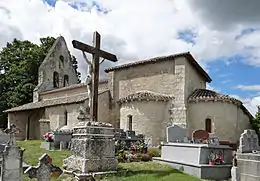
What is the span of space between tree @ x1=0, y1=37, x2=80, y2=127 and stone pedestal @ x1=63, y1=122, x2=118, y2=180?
34066 mm

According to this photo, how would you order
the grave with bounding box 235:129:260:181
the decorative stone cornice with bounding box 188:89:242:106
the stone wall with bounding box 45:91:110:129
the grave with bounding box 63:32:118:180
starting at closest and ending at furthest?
the grave with bounding box 63:32:118:180 → the grave with bounding box 235:129:260:181 → the decorative stone cornice with bounding box 188:89:242:106 → the stone wall with bounding box 45:91:110:129

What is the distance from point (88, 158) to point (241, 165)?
5.26m

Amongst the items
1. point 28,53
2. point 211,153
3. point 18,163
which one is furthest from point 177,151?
point 28,53

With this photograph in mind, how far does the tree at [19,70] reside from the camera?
4181 centimetres

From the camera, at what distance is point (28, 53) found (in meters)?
44.7

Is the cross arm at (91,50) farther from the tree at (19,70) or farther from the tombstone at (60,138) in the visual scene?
the tree at (19,70)

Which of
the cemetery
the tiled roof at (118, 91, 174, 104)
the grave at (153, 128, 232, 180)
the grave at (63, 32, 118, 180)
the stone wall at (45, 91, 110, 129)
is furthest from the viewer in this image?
the stone wall at (45, 91, 110, 129)

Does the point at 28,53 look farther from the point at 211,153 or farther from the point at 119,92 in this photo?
the point at 211,153

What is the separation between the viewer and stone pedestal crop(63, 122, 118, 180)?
930cm

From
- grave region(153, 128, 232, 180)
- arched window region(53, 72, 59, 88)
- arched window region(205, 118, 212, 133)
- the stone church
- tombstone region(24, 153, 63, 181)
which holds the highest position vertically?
arched window region(53, 72, 59, 88)

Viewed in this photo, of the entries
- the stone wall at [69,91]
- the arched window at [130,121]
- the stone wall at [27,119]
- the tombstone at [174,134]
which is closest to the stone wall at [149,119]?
the arched window at [130,121]

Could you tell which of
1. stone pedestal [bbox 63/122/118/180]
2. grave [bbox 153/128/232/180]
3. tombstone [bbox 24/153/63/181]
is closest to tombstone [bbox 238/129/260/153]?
grave [bbox 153/128/232/180]

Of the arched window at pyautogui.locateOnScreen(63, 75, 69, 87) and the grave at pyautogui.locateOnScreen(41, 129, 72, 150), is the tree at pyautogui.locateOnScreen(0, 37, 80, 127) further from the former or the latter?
the grave at pyautogui.locateOnScreen(41, 129, 72, 150)

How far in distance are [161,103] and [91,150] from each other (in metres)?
14.2
